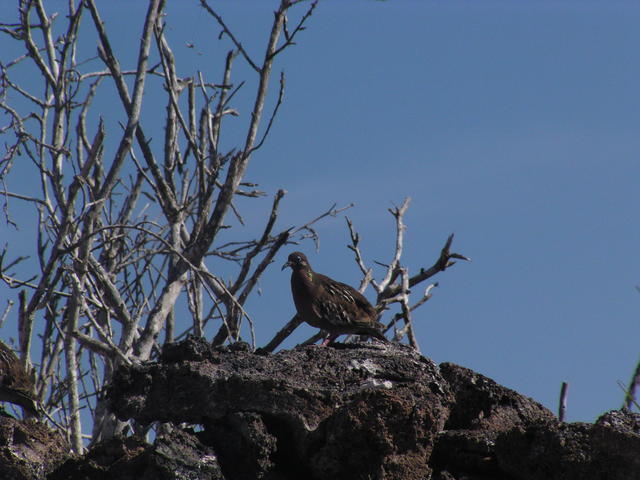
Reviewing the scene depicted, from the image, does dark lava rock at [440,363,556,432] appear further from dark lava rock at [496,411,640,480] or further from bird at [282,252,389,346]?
bird at [282,252,389,346]

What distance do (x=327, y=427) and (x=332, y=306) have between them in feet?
15.5

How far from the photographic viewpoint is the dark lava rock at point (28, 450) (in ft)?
16.0

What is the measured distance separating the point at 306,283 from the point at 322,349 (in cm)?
431

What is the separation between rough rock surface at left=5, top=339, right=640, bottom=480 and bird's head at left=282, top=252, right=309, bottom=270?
4.40 metres

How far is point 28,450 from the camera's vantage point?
5.03m

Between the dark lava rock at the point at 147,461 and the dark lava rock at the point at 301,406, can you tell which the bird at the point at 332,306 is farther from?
the dark lava rock at the point at 147,461

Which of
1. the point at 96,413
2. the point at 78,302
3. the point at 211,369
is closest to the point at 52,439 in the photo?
the point at 211,369

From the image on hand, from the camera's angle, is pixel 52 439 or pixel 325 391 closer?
pixel 325 391

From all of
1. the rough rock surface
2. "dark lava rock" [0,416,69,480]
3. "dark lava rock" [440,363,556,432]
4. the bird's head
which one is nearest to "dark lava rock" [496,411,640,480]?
the rough rock surface

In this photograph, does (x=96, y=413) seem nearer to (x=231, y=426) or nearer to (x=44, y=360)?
(x=44, y=360)

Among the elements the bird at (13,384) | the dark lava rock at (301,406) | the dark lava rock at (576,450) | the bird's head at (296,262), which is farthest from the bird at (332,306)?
the dark lava rock at (576,450)

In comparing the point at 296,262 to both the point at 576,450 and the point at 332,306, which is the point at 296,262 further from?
the point at 576,450

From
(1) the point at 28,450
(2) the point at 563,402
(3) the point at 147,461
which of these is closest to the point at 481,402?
(2) the point at 563,402

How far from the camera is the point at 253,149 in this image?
975cm
